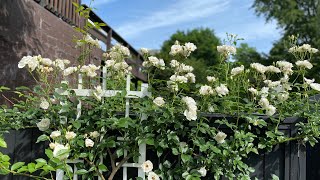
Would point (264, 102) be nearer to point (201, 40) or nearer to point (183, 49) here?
point (183, 49)

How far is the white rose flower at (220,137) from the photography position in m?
2.28

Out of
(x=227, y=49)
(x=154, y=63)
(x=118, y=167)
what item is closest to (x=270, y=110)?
(x=227, y=49)

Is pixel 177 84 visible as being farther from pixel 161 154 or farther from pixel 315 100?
pixel 315 100

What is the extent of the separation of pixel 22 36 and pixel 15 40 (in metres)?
0.11

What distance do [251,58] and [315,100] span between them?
16.0 meters

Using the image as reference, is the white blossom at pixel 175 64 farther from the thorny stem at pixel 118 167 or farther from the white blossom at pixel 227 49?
the thorny stem at pixel 118 167

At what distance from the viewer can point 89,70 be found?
7.98ft

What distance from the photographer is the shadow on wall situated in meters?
3.90

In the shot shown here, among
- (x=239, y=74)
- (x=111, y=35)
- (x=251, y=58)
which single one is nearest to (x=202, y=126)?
(x=239, y=74)

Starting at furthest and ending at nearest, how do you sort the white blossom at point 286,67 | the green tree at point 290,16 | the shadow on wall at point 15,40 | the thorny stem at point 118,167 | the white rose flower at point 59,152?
the green tree at point 290,16
the shadow on wall at point 15,40
the white blossom at point 286,67
the thorny stem at point 118,167
the white rose flower at point 59,152

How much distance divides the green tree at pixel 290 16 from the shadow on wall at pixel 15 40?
1320 centimetres

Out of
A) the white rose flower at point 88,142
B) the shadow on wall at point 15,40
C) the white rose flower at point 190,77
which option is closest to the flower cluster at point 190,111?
the white rose flower at point 190,77

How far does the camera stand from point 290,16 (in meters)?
16.9

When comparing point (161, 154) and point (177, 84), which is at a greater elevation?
point (177, 84)
